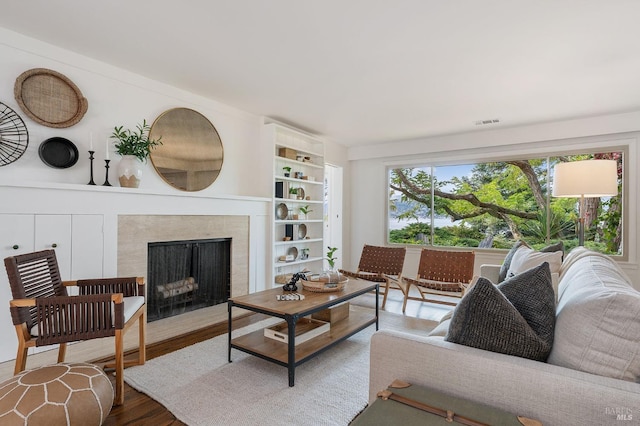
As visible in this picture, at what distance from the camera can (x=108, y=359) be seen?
8.10ft

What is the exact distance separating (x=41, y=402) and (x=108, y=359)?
1.09m

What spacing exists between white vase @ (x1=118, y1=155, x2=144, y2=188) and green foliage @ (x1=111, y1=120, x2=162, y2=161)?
0.05 m

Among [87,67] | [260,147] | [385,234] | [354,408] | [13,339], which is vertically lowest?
[354,408]

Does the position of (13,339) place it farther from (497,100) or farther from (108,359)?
(497,100)

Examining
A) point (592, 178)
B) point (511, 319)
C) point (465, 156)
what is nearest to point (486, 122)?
point (465, 156)

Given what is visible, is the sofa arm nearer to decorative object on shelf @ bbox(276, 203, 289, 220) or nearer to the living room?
the living room

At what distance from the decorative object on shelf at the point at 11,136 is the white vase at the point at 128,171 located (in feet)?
2.15

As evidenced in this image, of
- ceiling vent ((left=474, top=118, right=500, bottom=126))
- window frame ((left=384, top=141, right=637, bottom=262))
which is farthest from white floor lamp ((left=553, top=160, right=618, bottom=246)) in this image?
window frame ((left=384, top=141, right=637, bottom=262))

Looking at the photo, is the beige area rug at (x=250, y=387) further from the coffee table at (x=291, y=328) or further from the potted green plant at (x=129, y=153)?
the potted green plant at (x=129, y=153)

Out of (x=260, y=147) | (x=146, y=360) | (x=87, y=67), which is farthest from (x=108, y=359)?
(x=260, y=147)

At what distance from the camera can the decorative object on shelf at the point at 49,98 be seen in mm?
2529

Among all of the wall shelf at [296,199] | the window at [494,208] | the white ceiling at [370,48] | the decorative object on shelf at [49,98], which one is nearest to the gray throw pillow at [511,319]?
the white ceiling at [370,48]

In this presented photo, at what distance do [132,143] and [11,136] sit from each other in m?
0.81

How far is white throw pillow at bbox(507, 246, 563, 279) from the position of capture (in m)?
2.21
